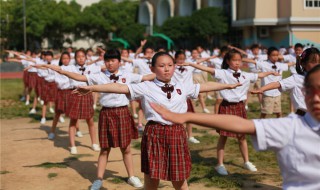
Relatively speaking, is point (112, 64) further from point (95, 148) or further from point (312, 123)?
point (312, 123)

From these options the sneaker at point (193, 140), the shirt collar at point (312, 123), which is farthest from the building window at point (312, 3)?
the shirt collar at point (312, 123)

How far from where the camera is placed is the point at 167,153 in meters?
4.16

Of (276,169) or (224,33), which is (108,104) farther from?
(224,33)

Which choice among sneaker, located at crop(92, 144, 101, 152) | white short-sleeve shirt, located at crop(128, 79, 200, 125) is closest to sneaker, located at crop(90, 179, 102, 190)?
white short-sleeve shirt, located at crop(128, 79, 200, 125)

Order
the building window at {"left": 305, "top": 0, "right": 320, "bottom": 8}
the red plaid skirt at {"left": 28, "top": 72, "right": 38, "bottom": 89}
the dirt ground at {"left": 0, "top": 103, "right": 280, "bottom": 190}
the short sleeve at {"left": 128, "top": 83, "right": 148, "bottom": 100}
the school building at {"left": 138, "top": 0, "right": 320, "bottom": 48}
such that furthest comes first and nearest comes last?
the building window at {"left": 305, "top": 0, "right": 320, "bottom": 8} < the school building at {"left": 138, "top": 0, "right": 320, "bottom": 48} < the red plaid skirt at {"left": 28, "top": 72, "right": 38, "bottom": 89} < the dirt ground at {"left": 0, "top": 103, "right": 280, "bottom": 190} < the short sleeve at {"left": 128, "top": 83, "right": 148, "bottom": 100}

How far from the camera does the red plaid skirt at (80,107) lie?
7.18 metres

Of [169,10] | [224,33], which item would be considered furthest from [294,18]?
[169,10]

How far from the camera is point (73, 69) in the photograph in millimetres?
7414

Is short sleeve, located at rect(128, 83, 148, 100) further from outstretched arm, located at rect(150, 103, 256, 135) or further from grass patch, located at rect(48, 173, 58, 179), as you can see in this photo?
grass patch, located at rect(48, 173, 58, 179)

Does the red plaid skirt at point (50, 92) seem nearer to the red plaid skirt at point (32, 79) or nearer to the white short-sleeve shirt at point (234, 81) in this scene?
the red plaid skirt at point (32, 79)

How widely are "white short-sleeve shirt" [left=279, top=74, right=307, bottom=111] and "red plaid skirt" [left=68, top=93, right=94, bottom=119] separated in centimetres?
346

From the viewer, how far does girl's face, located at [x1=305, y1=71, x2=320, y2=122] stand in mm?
2115

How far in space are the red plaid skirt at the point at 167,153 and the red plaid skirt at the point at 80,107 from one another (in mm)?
3206

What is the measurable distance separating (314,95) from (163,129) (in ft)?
7.02
